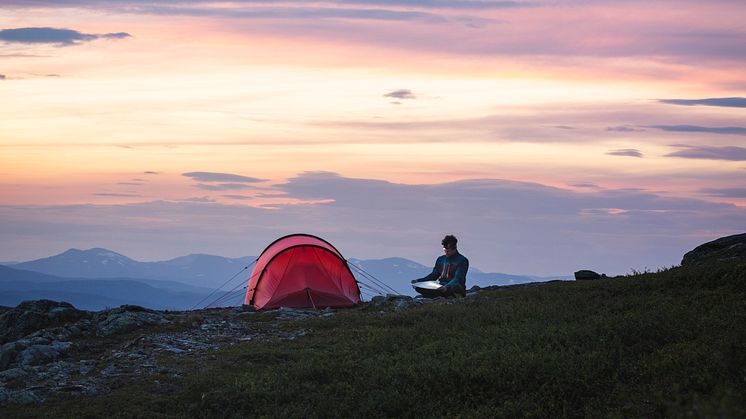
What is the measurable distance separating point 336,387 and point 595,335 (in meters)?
6.37

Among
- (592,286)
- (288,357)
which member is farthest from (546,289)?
(288,357)

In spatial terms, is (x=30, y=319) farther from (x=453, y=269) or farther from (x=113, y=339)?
(x=453, y=269)

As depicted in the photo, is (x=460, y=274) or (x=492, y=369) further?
(x=460, y=274)

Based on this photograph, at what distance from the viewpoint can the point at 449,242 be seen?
30062 mm

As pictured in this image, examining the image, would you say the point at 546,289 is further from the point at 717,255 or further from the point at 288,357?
the point at 288,357

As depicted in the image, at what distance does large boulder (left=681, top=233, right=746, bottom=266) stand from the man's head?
8.87 metres

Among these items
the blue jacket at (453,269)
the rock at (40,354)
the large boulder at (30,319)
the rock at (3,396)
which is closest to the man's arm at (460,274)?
the blue jacket at (453,269)

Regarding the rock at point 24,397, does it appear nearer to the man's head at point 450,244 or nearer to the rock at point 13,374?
the rock at point 13,374

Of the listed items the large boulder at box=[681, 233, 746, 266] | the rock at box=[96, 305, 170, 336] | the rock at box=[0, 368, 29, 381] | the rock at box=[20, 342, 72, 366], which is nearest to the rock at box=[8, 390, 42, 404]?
the rock at box=[0, 368, 29, 381]

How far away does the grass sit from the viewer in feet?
50.7

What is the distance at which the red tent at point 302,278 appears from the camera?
31703mm

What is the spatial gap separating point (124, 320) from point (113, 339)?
1642 millimetres

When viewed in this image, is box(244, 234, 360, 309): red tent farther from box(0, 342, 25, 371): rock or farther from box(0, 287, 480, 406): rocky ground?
box(0, 342, 25, 371): rock

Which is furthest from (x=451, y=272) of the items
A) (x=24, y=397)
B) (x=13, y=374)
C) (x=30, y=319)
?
(x=24, y=397)
